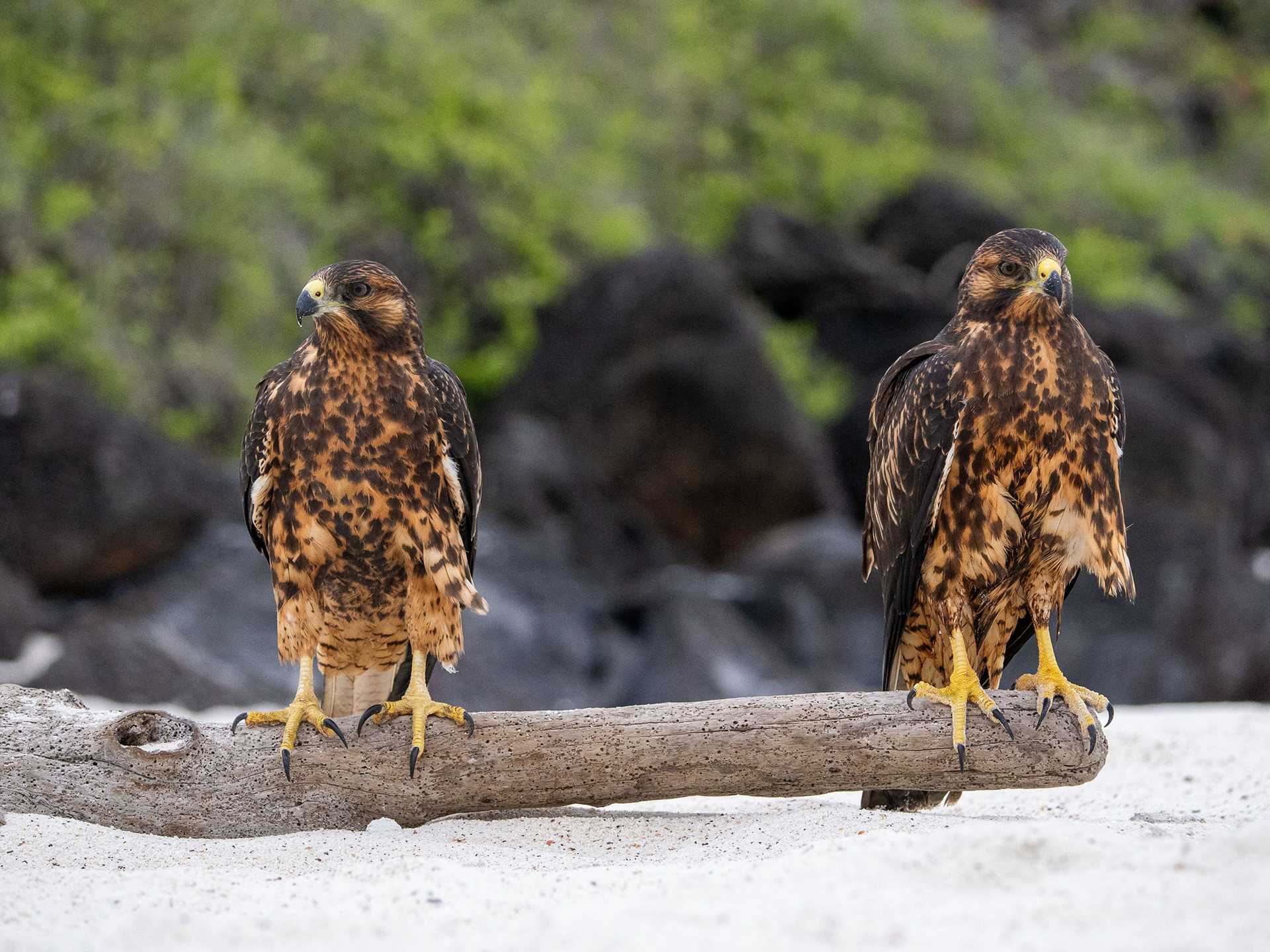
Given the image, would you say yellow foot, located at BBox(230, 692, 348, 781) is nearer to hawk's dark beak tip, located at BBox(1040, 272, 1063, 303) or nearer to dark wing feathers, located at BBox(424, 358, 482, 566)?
dark wing feathers, located at BBox(424, 358, 482, 566)

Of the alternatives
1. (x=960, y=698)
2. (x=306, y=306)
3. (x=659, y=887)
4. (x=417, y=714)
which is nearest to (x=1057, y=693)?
(x=960, y=698)

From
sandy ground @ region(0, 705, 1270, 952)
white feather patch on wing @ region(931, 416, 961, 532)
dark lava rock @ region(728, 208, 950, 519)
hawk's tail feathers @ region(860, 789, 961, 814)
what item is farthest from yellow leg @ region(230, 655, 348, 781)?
dark lava rock @ region(728, 208, 950, 519)

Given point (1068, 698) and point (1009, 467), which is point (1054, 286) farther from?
point (1068, 698)

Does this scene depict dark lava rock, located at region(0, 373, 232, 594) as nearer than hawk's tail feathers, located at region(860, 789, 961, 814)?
No

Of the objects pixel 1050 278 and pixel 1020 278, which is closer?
pixel 1050 278

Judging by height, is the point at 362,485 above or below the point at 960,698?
above

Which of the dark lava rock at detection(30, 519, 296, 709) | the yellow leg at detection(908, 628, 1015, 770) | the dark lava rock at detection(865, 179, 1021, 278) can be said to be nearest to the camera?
the yellow leg at detection(908, 628, 1015, 770)

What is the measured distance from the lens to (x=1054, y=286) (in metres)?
4.23

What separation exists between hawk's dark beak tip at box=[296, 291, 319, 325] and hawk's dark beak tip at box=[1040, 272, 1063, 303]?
7.99 feet

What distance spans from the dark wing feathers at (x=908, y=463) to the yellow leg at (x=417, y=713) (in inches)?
61.5

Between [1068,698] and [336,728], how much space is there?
95.5 inches

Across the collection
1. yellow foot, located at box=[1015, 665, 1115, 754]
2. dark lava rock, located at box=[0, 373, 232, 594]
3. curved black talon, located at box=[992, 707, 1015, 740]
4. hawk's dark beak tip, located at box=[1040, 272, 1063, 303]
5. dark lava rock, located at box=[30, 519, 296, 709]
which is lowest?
dark lava rock, located at box=[30, 519, 296, 709]

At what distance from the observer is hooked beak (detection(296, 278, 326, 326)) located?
436cm

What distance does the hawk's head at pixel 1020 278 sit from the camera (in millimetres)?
4270
